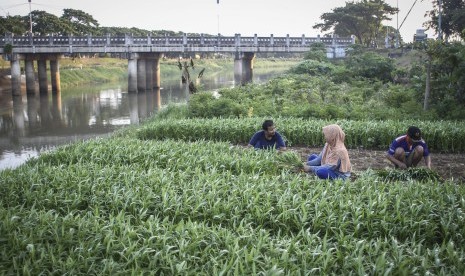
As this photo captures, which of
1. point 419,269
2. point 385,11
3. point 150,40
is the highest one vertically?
point 385,11

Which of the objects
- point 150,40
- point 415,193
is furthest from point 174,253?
point 150,40

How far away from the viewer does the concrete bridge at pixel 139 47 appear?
38.6 m

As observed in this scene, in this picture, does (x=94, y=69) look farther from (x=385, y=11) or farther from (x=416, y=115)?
(x=416, y=115)

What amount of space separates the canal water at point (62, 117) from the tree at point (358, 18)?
22247 mm

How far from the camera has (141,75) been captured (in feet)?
135

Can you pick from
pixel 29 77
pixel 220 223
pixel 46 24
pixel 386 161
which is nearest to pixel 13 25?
pixel 46 24

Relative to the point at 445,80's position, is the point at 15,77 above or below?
above

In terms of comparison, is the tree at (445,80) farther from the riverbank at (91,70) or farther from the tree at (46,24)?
the tree at (46,24)

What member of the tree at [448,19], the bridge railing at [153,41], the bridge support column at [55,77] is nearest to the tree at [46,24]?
the bridge support column at [55,77]

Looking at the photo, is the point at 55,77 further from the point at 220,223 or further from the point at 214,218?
the point at 220,223

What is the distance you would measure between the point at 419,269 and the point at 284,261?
1.34 meters

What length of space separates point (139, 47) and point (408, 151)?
3361cm

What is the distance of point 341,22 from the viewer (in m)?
53.0

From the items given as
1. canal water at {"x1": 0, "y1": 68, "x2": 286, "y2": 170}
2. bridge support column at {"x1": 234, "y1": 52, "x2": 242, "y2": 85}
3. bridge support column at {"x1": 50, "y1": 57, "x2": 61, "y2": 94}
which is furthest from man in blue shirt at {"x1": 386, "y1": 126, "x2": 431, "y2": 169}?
bridge support column at {"x1": 50, "y1": 57, "x2": 61, "y2": 94}
